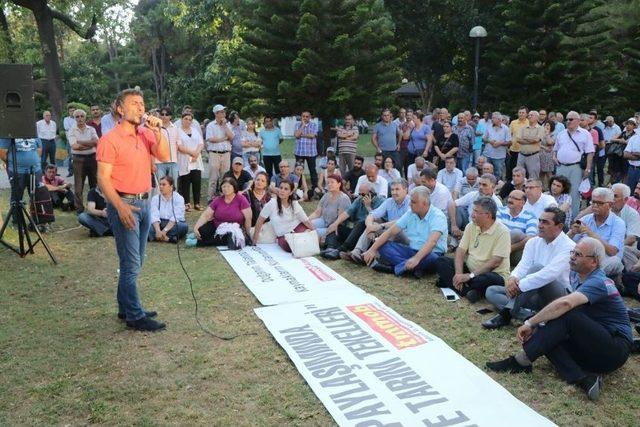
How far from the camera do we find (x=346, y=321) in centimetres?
456

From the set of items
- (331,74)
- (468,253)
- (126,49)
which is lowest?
(468,253)

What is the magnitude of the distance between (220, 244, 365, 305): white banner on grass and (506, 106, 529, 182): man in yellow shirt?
5.06 m

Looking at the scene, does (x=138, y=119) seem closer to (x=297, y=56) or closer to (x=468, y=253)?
(x=468, y=253)

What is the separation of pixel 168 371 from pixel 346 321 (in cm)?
146

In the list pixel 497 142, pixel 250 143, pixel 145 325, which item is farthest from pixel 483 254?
pixel 250 143

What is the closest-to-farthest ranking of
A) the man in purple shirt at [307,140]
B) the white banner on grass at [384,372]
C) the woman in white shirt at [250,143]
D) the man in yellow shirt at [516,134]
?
the white banner on grass at [384,372], the man in yellow shirt at [516,134], the woman in white shirt at [250,143], the man in purple shirt at [307,140]

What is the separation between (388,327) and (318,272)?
1.70m

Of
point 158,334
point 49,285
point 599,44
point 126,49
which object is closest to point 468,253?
point 158,334

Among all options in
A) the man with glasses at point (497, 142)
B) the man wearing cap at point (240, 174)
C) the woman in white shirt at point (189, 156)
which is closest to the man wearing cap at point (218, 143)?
the woman in white shirt at point (189, 156)

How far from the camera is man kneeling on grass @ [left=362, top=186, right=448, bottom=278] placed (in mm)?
5738

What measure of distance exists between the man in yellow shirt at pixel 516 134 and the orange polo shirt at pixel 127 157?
7108mm

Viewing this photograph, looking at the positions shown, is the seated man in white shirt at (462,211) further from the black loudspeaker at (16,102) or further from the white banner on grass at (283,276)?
the black loudspeaker at (16,102)

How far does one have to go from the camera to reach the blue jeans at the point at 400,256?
577 centimetres

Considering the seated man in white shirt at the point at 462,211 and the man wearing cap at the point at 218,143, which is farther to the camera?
the man wearing cap at the point at 218,143
